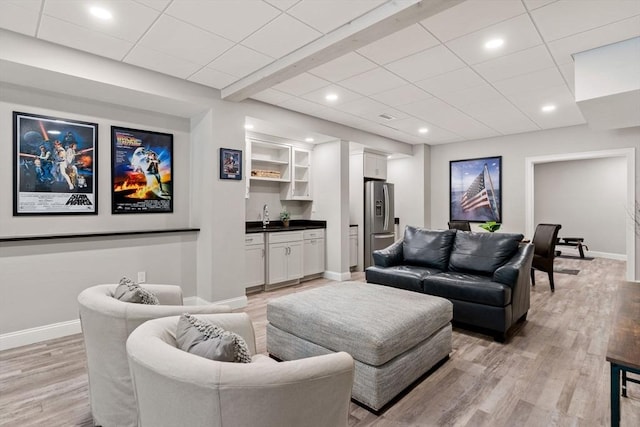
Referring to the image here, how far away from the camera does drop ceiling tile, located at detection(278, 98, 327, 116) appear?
425cm

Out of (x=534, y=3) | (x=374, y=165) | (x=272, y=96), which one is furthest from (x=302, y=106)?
(x=534, y=3)

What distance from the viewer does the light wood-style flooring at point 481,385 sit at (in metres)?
1.90

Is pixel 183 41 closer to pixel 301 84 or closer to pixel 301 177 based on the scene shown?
pixel 301 84

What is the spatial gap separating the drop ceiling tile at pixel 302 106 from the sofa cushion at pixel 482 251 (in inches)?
97.6

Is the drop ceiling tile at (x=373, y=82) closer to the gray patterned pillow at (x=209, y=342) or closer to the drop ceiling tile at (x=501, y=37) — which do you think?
the drop ceiling tile at (x=501, y=37)

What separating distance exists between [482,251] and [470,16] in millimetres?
2252

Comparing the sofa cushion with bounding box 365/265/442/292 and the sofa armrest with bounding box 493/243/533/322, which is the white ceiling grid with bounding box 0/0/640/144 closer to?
the sofa armrest with bounding box 493/243/533/322

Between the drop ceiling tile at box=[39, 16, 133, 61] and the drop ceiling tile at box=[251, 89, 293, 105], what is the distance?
1.48m

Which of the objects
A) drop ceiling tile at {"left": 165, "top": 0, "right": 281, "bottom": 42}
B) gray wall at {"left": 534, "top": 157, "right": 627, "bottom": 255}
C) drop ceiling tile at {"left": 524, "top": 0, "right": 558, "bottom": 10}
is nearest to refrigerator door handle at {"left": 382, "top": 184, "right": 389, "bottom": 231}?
drop ceiling tile at {"left": 524, "top": 0, "right": 558, "bottom": 10}

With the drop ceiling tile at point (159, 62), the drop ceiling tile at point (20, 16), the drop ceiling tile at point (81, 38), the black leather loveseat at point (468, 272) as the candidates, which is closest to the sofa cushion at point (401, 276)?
the black leather loveseat at point (468, 272)

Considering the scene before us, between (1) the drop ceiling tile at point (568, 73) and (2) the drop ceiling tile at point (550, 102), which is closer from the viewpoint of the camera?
(1) the drop ceiling tile at point (568, 73)

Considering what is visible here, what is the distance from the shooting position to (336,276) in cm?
554

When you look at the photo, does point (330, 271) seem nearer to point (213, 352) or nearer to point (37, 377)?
point (37, 377)

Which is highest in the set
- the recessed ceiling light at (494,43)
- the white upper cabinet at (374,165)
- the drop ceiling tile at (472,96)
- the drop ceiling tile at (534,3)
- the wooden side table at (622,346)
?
the drop ceiling tile at (472,96)
